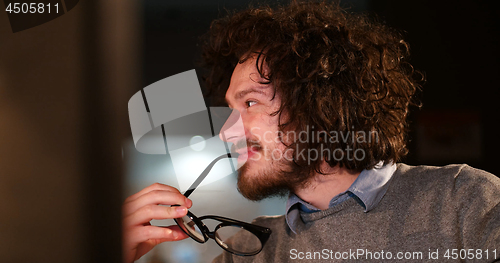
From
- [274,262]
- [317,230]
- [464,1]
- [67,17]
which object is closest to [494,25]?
[464,1]

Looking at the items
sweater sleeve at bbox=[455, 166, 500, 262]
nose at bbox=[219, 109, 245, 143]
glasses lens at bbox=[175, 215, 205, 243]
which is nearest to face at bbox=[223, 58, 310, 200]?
nose at bbox=[219, 109, 245, 143]

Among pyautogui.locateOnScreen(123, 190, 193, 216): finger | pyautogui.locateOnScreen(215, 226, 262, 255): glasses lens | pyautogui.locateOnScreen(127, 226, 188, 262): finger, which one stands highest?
pyautogui.locateOnScreen(123, 190, 193, 216): finger

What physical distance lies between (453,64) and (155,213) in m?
0.65

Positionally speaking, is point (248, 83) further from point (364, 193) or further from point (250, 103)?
point (364, 193)

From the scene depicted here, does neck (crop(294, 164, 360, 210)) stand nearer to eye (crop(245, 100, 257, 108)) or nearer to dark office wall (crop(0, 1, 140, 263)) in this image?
eye (crop(245, 100, 257, 108))

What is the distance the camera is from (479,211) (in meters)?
0.51

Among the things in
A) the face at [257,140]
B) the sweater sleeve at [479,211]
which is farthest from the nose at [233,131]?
the sweater sleeve at [479,211]

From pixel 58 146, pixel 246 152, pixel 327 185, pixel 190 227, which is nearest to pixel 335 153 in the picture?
pixel 327 185

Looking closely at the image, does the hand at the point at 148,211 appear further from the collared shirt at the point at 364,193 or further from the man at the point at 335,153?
the collared shirt at the point at 364,193

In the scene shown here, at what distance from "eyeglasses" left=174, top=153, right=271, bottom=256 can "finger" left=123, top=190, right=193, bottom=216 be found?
0.03 m

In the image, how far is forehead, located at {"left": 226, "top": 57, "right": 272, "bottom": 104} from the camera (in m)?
0.61

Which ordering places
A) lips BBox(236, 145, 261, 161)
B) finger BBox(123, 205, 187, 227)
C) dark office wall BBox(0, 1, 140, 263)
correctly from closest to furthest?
dark office wall BBox(0, 1, 140, 263)
finger BBox(123, 205, 187, 227)
lips BBox(236, 145, 261, 161)

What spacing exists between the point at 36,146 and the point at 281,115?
41cm

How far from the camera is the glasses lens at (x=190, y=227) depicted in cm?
50
